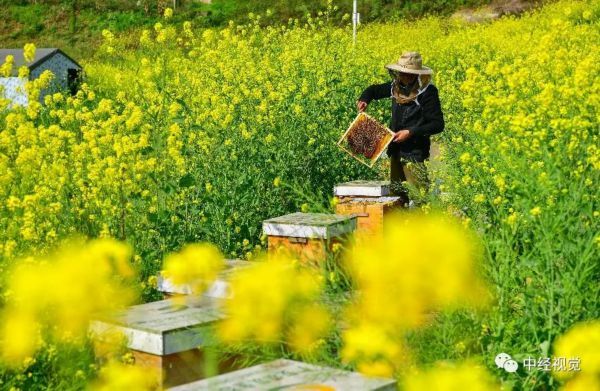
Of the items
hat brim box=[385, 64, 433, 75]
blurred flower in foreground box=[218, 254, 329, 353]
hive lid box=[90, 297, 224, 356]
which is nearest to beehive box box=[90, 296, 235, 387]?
hive lid box=[90, 297, 224, 356]

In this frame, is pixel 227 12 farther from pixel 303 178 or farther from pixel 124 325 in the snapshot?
pixel 124 325

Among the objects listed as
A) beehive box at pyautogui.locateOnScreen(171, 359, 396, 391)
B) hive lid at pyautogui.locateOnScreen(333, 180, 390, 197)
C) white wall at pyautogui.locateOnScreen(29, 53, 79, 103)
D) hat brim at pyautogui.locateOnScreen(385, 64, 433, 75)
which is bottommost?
beehive box at pyautogui.locateOnScreen(171, 359, 396, 391)

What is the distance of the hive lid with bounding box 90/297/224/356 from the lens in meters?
3.10

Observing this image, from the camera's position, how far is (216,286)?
3.51m

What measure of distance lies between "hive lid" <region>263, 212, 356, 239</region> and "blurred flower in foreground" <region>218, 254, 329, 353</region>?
1.18 metres

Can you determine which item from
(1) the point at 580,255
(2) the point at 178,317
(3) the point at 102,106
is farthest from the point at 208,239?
(1) the point at 580,255

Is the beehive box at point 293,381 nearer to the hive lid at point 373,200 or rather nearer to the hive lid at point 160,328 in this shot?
the hive lid at point 160,328

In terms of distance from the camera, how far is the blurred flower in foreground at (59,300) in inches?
99.6

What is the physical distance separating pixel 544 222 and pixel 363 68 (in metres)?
6.85

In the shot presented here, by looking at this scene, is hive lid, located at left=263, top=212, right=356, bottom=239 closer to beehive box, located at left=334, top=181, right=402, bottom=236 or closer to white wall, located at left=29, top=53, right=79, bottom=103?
beehive box, located at left=334, top=181, right=402, bottom=236

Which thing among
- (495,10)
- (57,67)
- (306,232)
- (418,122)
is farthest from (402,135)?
(495,10)

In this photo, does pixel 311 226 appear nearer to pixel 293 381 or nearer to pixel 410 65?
pixel 293 381

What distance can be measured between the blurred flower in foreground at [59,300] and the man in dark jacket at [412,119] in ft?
11.3

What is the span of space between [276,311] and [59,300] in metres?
0.61
